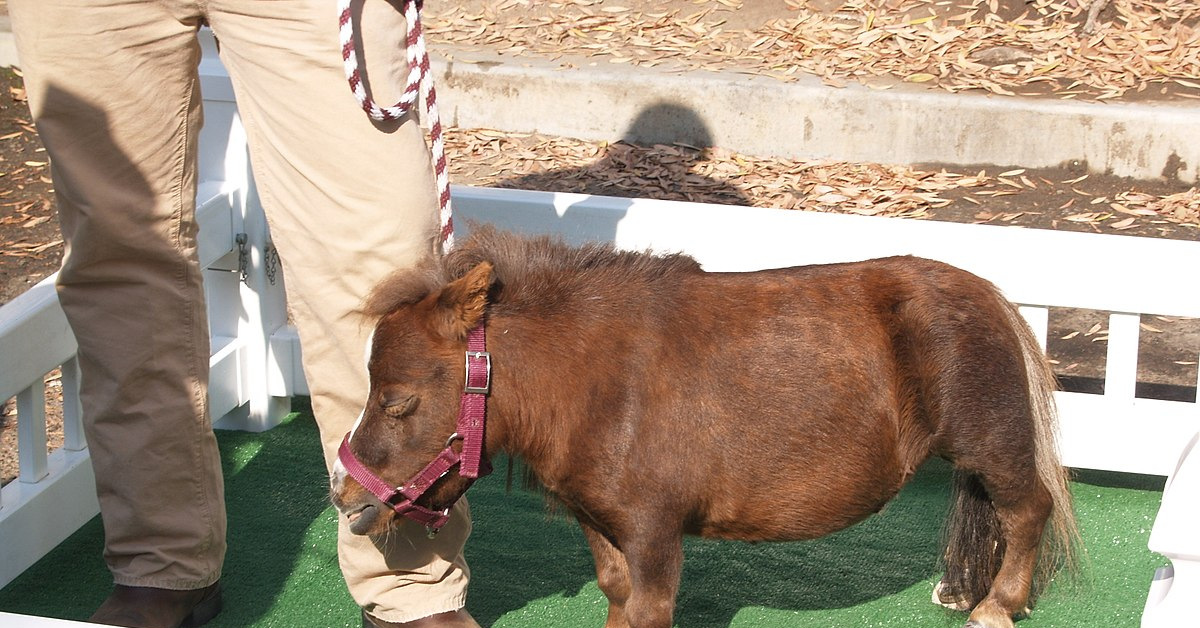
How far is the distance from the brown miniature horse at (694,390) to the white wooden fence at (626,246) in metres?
1.03

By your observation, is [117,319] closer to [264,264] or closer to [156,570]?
[156,570]

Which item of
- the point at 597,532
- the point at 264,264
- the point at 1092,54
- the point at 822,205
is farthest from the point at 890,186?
the point at 597,532

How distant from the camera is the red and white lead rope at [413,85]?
2.90 meters

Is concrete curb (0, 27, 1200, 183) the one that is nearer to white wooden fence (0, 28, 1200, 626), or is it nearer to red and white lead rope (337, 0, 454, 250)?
white wooden fence (0, 28, 1200, 626)

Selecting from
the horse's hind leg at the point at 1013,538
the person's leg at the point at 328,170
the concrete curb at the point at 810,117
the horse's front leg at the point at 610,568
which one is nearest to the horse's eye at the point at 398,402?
the person's leg at the point at 328,170

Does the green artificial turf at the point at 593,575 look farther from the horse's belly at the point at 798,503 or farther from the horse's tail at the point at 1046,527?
the horse's belly at the point at 798,503

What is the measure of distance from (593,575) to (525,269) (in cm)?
137

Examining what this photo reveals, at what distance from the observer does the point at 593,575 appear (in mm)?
3973

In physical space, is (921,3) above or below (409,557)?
above

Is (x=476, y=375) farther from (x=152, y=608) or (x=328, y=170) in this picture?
(x=152, y=608)

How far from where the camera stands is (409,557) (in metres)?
3.35

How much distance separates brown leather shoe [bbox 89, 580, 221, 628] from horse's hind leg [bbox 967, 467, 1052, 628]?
218cm

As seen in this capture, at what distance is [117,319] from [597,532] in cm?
140

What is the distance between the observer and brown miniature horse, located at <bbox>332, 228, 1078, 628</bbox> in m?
2.88
